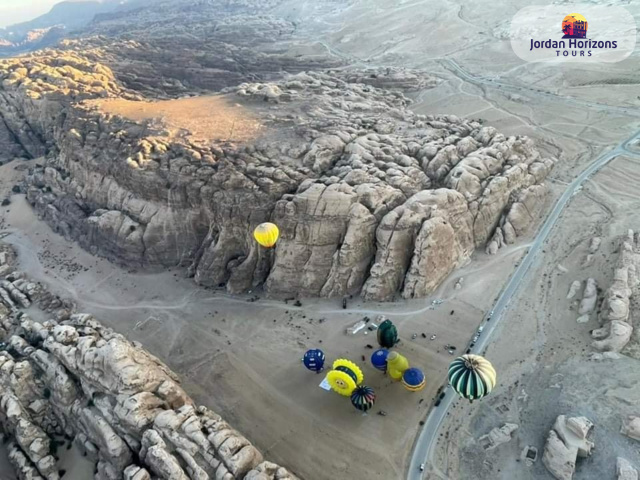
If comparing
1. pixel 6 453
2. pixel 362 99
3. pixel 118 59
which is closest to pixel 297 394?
pixel 6 453

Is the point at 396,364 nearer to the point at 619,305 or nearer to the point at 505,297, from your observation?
the point at 505,297

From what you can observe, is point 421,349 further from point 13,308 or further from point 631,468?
point 13,308

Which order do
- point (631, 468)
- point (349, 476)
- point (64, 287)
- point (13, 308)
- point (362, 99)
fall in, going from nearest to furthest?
1. point (631, 468)
2. point (349, 476)
3. point (13, 308)
4. point (64, 287)
5. point (362, 99)

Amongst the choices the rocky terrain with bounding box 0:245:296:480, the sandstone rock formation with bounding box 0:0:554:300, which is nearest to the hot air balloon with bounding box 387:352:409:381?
the sandstone rock formation with bounding box 0:0:554:300

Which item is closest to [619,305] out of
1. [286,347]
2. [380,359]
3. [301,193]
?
[380,359]

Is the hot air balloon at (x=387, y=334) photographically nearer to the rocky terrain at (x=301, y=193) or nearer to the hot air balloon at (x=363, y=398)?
the hot air balloon at (x=363, y=398)
